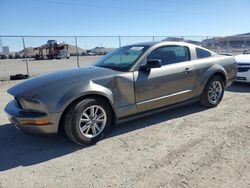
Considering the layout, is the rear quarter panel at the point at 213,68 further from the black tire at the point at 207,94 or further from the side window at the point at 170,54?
the side window at the point at 170,54

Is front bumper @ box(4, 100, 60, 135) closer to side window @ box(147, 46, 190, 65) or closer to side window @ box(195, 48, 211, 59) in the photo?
side window @ box(147, 46, 190, 65)

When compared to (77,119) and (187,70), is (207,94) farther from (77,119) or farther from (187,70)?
(77,119)

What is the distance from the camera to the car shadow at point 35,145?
3.35 meters

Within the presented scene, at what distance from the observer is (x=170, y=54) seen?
187 inches

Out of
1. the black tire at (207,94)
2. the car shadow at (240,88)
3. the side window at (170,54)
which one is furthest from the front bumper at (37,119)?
the car shadow at (240,88)

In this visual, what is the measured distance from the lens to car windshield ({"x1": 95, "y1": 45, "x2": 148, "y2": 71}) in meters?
4.30

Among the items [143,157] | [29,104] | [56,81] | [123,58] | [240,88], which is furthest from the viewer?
[240,88]

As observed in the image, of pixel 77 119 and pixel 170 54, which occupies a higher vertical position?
pixel 170 54

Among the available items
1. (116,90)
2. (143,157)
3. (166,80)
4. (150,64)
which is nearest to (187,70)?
(166,80)

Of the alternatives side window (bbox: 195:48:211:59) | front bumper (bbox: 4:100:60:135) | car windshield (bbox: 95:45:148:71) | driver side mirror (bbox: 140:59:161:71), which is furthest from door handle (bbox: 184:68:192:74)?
front bumper (bbox: 4:100:60:135)

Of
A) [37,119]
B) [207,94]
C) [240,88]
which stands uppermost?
[37,119]

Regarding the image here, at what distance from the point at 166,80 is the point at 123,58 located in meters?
0.93

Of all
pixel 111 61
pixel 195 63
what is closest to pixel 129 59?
pixel 111 61

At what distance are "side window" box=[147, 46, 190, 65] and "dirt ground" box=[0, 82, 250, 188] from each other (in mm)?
1180
